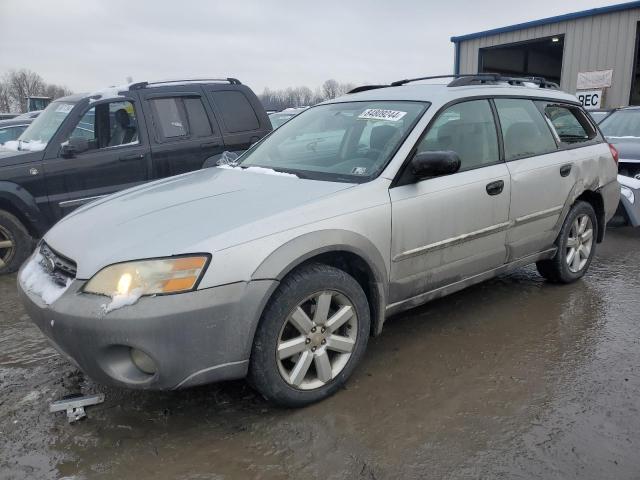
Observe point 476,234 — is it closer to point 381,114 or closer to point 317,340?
point 381,114

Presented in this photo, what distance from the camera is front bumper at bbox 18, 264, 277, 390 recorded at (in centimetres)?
225

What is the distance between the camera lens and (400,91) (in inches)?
150

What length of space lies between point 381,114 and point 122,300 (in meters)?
2.05

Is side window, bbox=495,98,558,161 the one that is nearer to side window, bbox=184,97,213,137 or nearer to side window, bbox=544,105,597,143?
side window, bbox=544,105,597,143

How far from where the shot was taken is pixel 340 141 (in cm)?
354

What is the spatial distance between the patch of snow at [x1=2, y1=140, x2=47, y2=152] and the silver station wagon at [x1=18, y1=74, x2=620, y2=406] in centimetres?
246

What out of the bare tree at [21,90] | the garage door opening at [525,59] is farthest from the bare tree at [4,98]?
the garage door opening at [525,59]

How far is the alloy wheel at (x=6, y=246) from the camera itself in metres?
5.19

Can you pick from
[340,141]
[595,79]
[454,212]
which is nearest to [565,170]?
[454,212]

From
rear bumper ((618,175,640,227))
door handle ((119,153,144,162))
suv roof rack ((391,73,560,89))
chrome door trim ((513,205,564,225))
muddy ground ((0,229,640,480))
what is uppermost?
suv roof rack ((391,73,560,89))

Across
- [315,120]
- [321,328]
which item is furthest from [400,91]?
[321,328]

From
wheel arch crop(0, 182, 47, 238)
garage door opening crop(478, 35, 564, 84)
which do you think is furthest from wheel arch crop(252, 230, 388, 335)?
Result: garage door opening crop(478, 35, 564, 84)

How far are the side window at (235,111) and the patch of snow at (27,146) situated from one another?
6.27 feet

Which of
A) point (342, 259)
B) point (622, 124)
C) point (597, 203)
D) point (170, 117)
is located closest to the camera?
point (342, 259)
